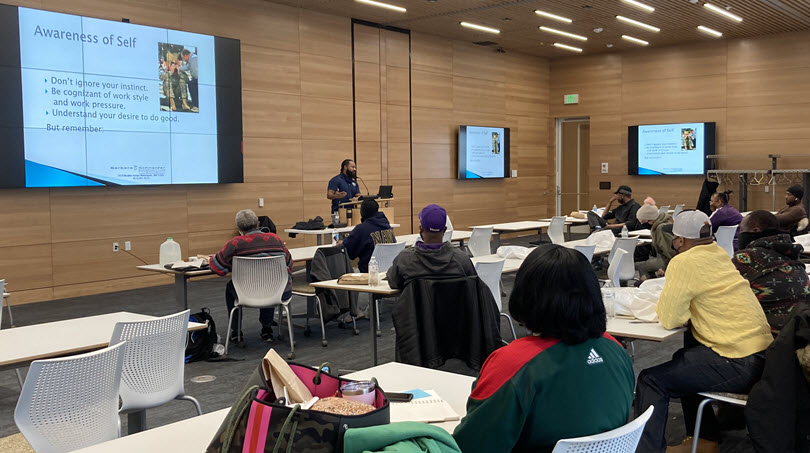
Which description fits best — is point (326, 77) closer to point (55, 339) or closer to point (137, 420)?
point (55, 339)

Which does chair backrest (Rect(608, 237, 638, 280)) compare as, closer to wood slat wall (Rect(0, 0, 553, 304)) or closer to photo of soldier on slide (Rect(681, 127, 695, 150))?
wood slat wall (Rect(0, 0, 553, 304))

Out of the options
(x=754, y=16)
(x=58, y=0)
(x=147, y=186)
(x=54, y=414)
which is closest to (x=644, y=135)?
(x=754, y=16)

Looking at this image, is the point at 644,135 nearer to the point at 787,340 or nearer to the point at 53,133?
the point at 53,133

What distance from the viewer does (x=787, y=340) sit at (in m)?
3.11

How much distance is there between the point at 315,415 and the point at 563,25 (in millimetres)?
12809

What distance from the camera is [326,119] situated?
1201 centimetres

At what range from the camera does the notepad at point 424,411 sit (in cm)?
229

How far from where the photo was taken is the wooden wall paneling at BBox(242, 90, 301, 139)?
10.8 metres

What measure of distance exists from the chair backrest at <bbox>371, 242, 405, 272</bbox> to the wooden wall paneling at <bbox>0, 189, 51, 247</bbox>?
175 inches

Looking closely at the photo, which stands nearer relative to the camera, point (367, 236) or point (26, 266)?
point (367, 236)

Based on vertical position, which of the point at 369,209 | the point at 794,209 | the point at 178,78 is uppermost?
the point at 178,78

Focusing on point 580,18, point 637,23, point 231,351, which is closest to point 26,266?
point 231,351

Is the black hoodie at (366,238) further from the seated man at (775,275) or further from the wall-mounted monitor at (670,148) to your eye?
the wall-mounted monitor at (670,148)

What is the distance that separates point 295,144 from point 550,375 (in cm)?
1001
